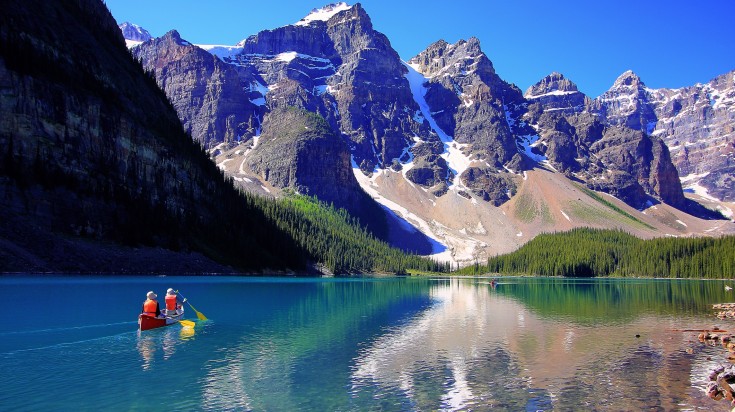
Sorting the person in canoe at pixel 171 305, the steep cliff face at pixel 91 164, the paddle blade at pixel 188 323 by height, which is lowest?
the paddle blade at pixel 188 323

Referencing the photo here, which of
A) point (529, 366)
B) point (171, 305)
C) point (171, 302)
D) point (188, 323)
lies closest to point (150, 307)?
point (188, 323)

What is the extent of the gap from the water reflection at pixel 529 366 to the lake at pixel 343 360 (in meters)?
0.11

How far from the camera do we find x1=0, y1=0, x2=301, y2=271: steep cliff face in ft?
343

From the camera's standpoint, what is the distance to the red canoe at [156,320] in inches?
1724

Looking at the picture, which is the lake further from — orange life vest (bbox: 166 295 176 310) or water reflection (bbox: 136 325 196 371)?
orange life vest (bbox: 166 295 176 310)

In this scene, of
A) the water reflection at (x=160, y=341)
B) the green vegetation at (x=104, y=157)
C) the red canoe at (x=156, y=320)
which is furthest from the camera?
the green vegetation at (x=104, y=157)

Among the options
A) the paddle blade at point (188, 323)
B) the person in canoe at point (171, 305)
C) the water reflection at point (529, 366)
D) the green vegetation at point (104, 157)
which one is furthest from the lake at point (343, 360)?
the green vegetation at point (104, 157)

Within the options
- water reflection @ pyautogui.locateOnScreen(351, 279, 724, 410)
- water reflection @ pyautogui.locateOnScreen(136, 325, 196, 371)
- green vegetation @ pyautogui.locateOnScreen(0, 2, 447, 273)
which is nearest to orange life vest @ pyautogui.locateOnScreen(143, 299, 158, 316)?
water reflection @ pyautogui.locateOnScreen(136, 325, 196, 371)

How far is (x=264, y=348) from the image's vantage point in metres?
38.4

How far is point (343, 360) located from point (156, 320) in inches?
752

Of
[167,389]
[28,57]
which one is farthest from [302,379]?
[28,57]

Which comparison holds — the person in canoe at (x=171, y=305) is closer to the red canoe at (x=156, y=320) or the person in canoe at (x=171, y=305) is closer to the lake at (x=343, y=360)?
the red canoe at (x=156, y=320)

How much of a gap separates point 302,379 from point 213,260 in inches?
4583

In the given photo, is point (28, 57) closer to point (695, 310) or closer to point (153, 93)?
point (153, 93)
